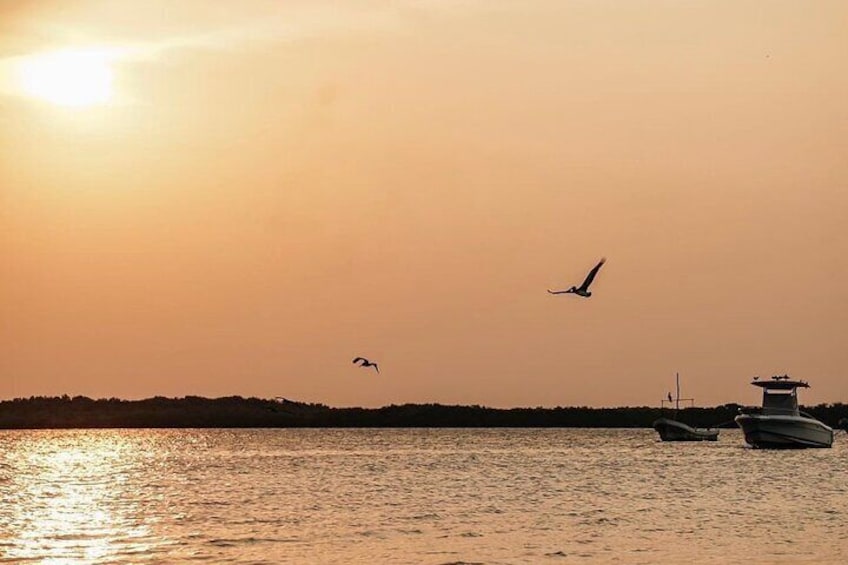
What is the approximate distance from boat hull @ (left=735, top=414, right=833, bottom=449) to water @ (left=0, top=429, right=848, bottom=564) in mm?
7179

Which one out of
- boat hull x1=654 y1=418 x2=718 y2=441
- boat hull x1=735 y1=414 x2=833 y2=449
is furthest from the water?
boat hull x1=654 y1=418 x2=718 y2=441

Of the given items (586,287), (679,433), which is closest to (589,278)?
(586,287)

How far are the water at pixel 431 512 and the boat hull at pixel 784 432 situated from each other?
23.6 feet

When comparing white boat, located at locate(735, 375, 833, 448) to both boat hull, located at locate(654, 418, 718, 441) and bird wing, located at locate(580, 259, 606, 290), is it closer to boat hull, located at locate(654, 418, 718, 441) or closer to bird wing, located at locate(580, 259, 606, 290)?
boat hull, located at locate(654, 418, 718, 441)

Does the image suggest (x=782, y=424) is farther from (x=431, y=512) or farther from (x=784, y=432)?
(x=431, y=512)

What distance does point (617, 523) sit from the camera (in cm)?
5400

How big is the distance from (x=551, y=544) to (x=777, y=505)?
61.2 ft

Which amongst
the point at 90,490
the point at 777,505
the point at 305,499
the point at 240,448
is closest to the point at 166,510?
the point at 305,499

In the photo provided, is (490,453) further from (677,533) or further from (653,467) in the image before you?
(677,533)

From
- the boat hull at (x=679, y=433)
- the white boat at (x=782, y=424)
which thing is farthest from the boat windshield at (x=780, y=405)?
the boat hull at (x=679, y=433)

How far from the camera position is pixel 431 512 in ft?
194

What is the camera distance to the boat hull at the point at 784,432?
114231mm

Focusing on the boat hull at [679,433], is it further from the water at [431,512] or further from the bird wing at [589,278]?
the bird wing at [589,278]

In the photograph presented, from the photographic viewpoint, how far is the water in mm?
44625
